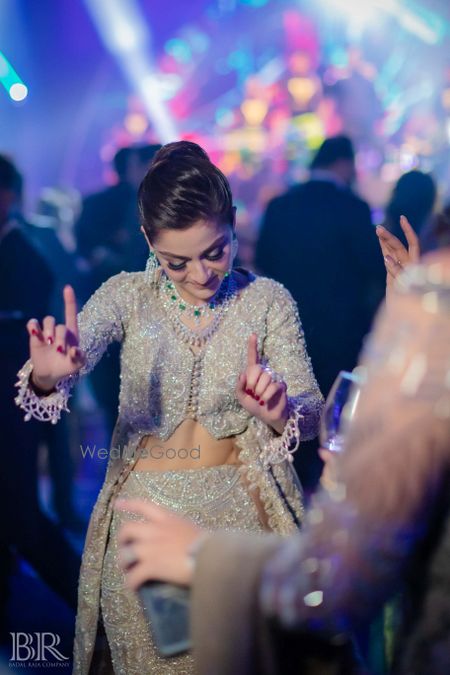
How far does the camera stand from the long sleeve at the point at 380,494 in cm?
92

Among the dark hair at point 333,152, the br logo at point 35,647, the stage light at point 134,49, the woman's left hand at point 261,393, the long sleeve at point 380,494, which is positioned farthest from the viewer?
the stage light at point 134,49

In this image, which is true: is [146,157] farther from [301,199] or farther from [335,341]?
[335,341]

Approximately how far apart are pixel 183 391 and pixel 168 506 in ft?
0.91

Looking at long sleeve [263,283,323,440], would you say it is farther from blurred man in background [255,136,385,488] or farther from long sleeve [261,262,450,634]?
blurred man in background [255,136,385,488]

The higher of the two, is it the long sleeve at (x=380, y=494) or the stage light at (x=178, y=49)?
the stage light at (x=178, y=49)

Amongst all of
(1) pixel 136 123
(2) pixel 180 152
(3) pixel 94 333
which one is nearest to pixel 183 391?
(3) pixel 94 333

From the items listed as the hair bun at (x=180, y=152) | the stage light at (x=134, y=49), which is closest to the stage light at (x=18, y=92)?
the stage light at (x=134, y=49)

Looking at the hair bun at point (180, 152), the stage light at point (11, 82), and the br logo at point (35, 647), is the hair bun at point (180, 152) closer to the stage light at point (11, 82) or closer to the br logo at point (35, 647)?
the stage light at point (11, 82)

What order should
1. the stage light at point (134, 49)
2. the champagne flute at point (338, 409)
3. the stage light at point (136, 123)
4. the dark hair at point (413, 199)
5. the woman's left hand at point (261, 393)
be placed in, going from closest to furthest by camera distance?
the champagne flute at point (338, 409) < the woman's left hand at point (261, 393) < the dark hair at point (413, 199) < the stage light at point (134, 49) < the stage light at point (136, 123)

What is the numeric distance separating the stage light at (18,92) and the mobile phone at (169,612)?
328 cm

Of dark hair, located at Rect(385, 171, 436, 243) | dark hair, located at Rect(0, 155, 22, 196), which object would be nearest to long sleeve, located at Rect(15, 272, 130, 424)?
dark hair, located at Rect(0, 155, 22, 196)

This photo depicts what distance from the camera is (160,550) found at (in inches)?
42.1

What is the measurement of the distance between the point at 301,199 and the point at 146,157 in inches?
27.2

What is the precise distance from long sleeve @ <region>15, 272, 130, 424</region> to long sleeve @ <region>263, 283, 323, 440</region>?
372 millimetres
